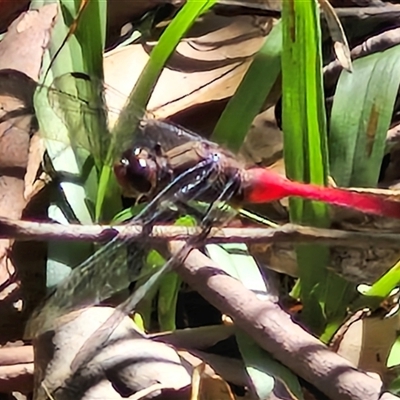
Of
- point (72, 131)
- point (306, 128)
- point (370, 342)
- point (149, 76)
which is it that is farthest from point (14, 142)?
point (370, 342)

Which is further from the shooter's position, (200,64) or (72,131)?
(200,64)

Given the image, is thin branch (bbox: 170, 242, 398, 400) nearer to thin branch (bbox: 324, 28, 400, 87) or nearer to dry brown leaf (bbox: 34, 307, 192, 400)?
dry brown leaf (bbox: 34, 307, 192, 400)

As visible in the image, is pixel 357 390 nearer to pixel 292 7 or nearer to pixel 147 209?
pixel 147 209

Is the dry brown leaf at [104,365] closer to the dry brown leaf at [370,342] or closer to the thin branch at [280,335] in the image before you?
the thin branch at [280,335]

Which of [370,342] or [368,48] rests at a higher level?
[368,48]

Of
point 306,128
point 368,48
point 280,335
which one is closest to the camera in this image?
point 280,335

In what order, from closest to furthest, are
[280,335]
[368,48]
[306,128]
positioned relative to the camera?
[280,335] < [306,128] < [368,48]

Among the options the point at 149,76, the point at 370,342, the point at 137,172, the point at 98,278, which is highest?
the point at 149,76

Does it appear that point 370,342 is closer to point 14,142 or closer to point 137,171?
point 137,171
